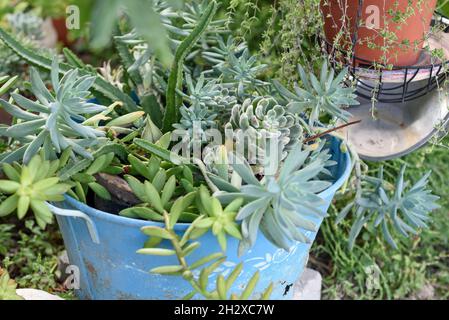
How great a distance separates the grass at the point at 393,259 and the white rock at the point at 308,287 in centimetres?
7

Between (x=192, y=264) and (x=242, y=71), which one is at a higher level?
(x=242, y=71)

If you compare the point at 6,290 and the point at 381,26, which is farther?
the point at 381,26

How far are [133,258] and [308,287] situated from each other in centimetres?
57

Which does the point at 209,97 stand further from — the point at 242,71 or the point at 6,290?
the point at 6,290

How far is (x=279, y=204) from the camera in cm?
91

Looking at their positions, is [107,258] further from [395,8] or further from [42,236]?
[395,8]

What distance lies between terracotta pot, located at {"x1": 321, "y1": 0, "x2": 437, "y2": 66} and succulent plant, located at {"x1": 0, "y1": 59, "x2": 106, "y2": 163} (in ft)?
1.58

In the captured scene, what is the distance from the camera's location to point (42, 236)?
148cm

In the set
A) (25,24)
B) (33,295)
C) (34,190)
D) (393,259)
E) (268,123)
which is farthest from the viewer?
(25,24)

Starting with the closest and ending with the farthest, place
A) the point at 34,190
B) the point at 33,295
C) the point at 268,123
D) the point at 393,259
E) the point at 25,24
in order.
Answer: the point at 34,190 → the point at 268,123 → the point at 33,295 → the point at 393,259 → the point at 25,24

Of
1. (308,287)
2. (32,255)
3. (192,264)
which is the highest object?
(192,264)

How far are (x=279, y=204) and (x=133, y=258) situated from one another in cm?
30

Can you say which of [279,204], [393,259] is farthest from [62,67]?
[393,259]

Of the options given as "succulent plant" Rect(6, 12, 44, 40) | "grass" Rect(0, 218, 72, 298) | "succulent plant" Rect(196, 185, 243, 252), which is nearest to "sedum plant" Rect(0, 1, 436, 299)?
"succulent plant" Rect(196, 185, 243, 252)
